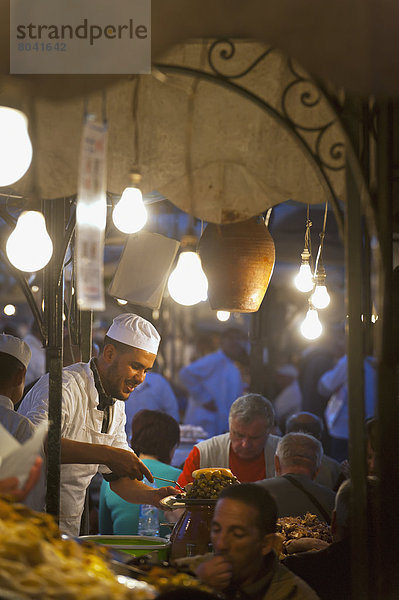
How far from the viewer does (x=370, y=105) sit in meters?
3.52

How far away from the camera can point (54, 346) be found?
4.69 m

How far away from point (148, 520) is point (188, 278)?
2299 mm

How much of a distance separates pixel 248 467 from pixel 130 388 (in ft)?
4.06

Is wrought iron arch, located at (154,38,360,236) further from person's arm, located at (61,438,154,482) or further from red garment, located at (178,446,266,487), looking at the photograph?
red garment, located at (178,446,266,487)

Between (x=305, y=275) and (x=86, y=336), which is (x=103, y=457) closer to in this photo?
(x=86, y=336)

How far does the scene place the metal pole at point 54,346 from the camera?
4609mm

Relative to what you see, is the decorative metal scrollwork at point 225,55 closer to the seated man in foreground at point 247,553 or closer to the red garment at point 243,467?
the seated man in foreground at point 247,553

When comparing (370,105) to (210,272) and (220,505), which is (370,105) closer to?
(210,272)

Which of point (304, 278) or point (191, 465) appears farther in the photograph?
point (191, 465)

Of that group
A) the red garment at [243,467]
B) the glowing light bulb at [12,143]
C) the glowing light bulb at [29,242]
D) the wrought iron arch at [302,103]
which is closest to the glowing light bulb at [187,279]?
the glowing light bulb at [29,242]

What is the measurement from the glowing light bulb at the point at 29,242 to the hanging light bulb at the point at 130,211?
14.8 inches

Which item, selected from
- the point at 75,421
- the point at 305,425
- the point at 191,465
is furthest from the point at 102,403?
the point at 305,425

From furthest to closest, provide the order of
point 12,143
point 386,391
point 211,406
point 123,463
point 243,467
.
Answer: point 211,406
point 243,467
point 123,463
point 386,391
point 12,143

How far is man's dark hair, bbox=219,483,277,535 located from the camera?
336 centimetres
